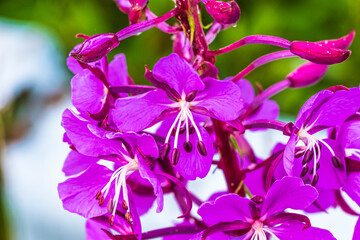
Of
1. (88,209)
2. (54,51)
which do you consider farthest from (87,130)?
(54,51)

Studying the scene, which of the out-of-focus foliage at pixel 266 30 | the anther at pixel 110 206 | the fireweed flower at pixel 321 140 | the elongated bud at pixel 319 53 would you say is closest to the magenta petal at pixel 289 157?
the fireweed flower at pixel 321 140

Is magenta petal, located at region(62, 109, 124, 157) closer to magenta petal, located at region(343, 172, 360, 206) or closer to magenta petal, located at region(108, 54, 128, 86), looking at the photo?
magenta petal, located at region(108, 54, 128, 86)

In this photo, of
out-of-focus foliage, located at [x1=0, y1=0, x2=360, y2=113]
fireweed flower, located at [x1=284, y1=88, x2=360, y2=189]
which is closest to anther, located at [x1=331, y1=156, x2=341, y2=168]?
fireweed flower, located at [x1=284, y1=88, x2=360, y2=189]

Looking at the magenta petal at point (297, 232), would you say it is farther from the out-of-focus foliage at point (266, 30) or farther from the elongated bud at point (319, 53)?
the out-of-focus foliage at point (266, 30)

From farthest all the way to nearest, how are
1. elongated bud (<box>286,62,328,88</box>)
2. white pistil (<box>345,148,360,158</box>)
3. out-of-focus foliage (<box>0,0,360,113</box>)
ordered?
out-of-focus foliage (<box>0,0,360,113</box>)
elongated bud (<box>286,62,328,88</box>)
white pistil (<box>345,148,360,158</box>)

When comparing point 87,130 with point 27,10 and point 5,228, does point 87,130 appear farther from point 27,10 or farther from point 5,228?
point 27,10

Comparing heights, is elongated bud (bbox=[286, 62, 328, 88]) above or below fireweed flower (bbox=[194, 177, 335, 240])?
above

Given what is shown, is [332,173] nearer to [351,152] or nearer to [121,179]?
[351,152]
